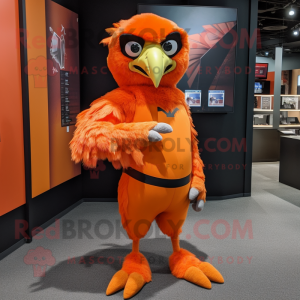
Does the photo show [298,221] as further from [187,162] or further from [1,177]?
[1,177]

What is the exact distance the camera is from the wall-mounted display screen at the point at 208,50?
358cm

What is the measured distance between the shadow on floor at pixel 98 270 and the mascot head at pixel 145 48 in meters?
1.24

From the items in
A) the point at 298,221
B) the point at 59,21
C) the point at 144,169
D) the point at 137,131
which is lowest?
the point at 298,221

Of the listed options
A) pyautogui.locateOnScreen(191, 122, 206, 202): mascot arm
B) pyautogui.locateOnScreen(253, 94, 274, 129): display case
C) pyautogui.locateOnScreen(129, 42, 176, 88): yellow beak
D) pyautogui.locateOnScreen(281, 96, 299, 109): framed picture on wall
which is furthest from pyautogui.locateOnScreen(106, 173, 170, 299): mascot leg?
pyautogui.locateOnScreen(281, 96, 299, 109): framed picture on wall

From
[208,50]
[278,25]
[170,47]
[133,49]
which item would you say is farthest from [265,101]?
[133,49]

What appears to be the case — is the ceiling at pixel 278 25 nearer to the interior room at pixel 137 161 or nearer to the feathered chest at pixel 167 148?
the interior room at pixel 137 161

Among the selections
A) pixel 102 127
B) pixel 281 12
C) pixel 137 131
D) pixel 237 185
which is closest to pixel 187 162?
pixel 137 131

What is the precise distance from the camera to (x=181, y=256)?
213cm

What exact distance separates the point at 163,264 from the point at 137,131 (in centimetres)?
113

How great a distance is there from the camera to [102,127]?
1663 mm

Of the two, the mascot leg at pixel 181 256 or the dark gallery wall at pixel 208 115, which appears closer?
the mascot leg at pixel 181 256

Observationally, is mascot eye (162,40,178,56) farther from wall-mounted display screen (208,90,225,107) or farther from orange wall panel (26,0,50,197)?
wall-mounted display screen (208,90,225,107)

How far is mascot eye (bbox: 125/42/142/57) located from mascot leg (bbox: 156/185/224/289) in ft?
2.61

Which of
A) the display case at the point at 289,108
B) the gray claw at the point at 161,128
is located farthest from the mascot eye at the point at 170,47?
the display case at the point at 289,108
